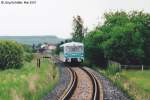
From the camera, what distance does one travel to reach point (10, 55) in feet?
147

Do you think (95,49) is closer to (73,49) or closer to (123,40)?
(73,49)

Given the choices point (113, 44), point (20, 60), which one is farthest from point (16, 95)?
point (113, 44)

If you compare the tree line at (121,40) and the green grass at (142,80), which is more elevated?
the tree line at (121,40)

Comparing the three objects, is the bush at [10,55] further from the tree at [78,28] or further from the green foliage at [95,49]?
the tree at [78,28]

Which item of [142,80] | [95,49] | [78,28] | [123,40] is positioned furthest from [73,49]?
[78,28]

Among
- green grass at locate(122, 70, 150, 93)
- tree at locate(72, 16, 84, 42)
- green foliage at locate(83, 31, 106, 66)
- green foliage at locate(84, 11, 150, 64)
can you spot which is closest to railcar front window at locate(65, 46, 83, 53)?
green foliage at locate(84, 11, 150, 64)

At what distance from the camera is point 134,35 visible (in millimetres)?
53594

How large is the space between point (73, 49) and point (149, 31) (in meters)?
10.1

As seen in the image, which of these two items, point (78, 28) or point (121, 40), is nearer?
point (121, 40)

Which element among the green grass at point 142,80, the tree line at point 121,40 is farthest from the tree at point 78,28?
the green grass at point 142,80

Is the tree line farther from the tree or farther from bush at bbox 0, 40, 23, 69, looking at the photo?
the tree

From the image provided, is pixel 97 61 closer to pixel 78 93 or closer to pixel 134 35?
pixel 134 35

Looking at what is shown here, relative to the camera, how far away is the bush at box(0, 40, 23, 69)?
147 ft

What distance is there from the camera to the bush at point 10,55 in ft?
147
